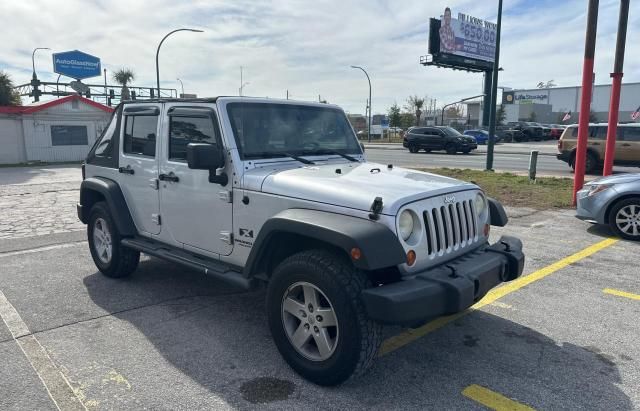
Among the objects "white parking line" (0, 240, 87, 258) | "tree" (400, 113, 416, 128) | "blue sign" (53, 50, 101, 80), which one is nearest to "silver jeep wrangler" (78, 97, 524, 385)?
"white parking line" (0, 240, 87, 258)

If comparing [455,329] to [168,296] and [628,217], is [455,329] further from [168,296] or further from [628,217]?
[628,217]

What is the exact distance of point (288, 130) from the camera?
4.31 metres

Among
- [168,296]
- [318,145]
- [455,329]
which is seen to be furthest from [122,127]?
[455,329]

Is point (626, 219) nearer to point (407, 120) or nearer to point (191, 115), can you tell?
point (191, 115)

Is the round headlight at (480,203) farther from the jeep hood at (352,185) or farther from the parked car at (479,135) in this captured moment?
the parked car at (479,135)

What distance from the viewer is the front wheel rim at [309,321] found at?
3145 millimetres

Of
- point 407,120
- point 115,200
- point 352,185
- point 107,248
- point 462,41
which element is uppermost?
point 462,41

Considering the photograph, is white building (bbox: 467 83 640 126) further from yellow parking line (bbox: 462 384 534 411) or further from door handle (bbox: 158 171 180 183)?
yellow parking line (bbox: 462 384 534 411)

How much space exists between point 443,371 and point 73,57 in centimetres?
3776

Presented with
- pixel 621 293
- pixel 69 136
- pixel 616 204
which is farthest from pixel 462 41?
pixel 621 293

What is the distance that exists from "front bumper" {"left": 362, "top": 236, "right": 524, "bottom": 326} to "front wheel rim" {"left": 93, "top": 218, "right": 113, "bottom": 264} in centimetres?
348

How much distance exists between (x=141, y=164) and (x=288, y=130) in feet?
5.20

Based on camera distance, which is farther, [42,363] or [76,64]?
[76,64]

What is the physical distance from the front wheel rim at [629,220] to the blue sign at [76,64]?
36.1 metres
